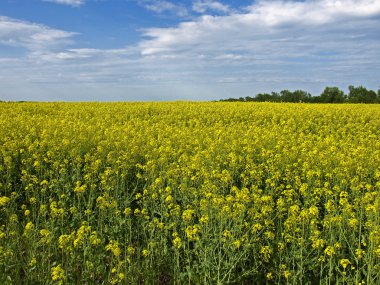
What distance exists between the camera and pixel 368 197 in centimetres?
622

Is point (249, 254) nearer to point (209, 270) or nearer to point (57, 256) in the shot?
point (209, 270)

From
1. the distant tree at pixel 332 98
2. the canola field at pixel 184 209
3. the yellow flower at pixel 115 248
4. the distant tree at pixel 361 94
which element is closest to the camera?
the yellow flower at pixel 115 248

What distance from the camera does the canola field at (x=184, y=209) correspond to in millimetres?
5070

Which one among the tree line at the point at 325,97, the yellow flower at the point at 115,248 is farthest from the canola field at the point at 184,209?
the tree line at the point at 325,97

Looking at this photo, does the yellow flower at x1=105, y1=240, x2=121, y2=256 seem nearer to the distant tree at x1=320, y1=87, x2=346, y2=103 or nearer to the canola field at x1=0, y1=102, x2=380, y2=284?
the canola field at x1=0, y1=102, x2=380, y2=284

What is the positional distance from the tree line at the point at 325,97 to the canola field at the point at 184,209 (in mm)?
29326

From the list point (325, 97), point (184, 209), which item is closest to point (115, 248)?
point (184, 209)

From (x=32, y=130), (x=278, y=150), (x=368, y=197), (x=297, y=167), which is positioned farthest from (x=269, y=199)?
(x=32, y=130)

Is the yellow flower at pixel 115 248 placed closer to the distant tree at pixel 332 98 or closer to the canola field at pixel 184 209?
the canola field at pixel 184 209

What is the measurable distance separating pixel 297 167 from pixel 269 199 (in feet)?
10.1

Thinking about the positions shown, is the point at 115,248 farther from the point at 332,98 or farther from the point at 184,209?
the point at 332,98

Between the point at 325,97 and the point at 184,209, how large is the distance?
4067 cm

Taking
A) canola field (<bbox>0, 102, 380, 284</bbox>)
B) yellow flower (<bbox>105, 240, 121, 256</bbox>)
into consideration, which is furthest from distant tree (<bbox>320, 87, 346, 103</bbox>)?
yellow flower (<bbox>105, 240, 121, 256</bbox>)

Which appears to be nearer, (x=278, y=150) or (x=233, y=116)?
(x=278, y=150)
